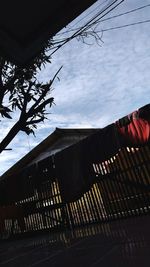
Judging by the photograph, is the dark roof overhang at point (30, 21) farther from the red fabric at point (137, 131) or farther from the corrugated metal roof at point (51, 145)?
the corrugated metal roof at point (51, 145)

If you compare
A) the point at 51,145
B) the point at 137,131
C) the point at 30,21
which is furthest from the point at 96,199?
the point at 51,145

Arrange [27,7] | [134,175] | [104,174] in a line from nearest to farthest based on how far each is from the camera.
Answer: [27,7] < [134,175] < [104,174]

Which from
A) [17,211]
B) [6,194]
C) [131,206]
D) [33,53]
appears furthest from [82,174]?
[33,53]

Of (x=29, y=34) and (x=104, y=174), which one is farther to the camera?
(x=104, y=174)

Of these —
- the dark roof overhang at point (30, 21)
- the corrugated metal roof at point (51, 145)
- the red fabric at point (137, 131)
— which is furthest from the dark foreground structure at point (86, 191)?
the corrugated metal roof at point (51, 145)

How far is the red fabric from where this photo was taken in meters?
6.47

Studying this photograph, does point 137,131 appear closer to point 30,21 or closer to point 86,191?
point 86,191

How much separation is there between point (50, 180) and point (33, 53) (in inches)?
262

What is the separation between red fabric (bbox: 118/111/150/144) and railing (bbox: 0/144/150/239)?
293 mm

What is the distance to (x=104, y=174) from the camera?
25.0 feet

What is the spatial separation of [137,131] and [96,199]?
2.73 metres

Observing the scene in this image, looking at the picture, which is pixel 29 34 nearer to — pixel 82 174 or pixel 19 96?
pixel 82 174

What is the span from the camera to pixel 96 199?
810 cm

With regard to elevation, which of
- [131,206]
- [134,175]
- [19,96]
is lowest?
[131,206]
